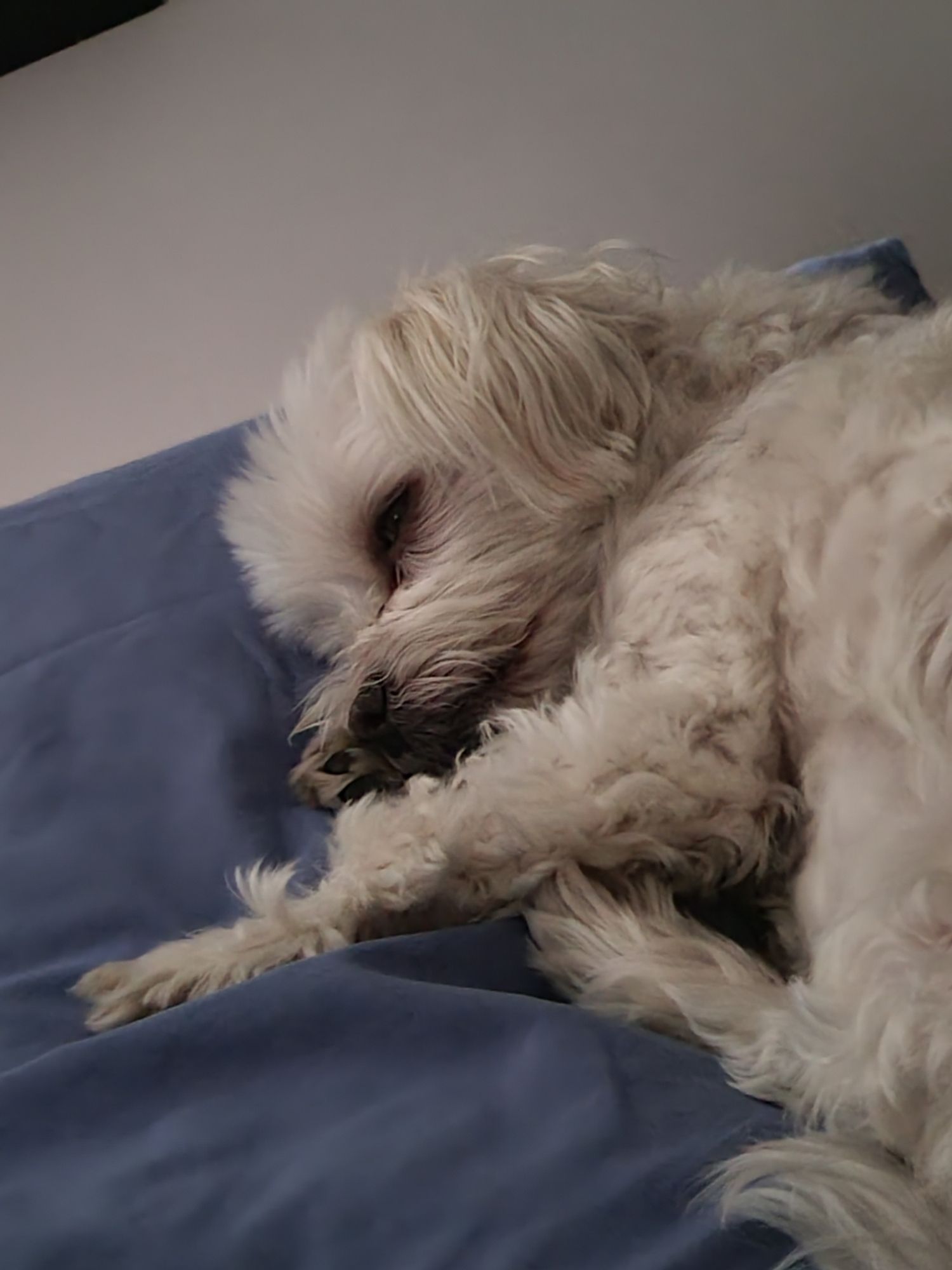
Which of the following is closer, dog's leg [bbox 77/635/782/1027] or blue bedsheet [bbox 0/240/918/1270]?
blue bedsheet [bbox 0/240/918/1270]

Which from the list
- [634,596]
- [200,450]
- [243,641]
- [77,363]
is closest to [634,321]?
[634,596]

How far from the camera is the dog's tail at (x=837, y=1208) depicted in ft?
2.10

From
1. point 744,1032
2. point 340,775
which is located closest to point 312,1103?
point 744,1032

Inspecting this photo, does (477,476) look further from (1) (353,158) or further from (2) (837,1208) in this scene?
(1) (353,158)

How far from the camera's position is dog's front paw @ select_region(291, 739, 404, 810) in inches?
46.6

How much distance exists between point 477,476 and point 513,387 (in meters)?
0.10

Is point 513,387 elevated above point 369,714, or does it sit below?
above

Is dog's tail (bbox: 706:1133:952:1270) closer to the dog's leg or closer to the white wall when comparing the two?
the dog's leg

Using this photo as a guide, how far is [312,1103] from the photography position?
76cm

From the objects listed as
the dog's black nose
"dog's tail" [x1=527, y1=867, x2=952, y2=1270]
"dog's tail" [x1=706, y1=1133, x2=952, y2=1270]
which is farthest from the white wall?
"dog's tail" [x1=706, y1=1133, x2=952, y2=1270]

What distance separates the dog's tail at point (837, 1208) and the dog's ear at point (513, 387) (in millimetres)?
682

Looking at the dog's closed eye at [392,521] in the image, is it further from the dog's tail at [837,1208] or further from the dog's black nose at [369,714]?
the dog's tail at [837,1208]

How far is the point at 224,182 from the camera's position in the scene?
2.09 metres

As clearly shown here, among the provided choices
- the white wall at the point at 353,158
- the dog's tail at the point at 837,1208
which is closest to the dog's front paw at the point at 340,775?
the dog's tail at the point at 837,1208
